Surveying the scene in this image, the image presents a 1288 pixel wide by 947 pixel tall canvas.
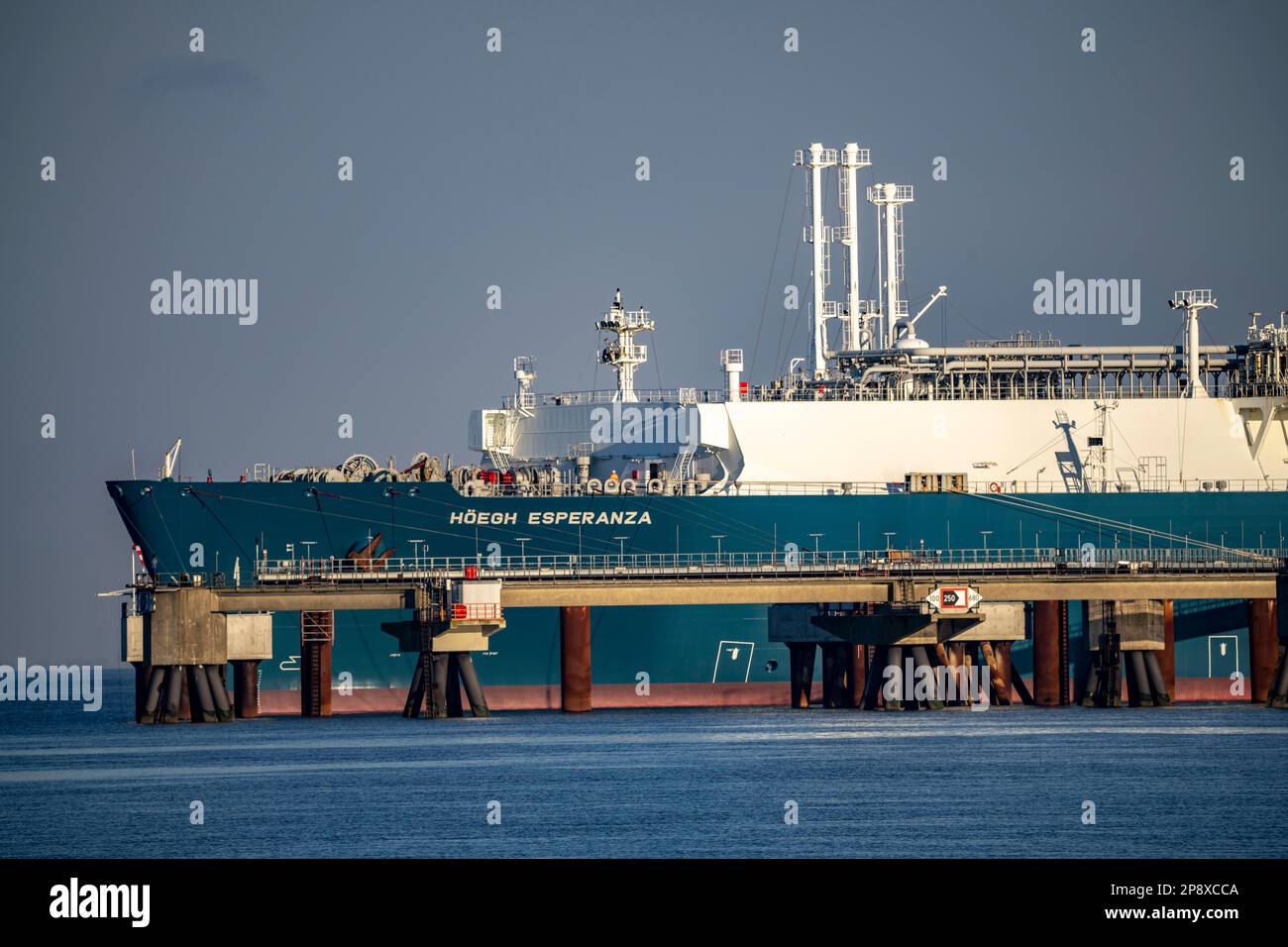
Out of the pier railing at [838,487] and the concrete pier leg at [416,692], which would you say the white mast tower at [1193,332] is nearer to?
the pier railing at [838,487]

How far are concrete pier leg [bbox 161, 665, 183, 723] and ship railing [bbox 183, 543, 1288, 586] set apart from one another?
8.86 ft

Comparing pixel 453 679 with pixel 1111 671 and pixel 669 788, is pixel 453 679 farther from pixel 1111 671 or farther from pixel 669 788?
pixel 1111 671

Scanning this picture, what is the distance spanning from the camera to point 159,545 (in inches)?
2542

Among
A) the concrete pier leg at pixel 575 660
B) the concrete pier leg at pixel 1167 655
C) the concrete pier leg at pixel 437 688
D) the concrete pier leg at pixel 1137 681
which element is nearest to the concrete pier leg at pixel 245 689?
the concrete pier leg at pixel 437 688

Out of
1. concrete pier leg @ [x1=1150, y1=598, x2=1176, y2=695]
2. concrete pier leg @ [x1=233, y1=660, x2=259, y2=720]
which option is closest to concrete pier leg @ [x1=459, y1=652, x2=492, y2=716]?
concrete pier leg @ [x1=233, y1=660, x2=259, y2=720]

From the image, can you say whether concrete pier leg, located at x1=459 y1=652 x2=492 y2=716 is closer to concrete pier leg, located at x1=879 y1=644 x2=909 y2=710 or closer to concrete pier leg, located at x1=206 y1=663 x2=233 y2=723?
concrete pier leg, located at x1=206 y1=663 x2=233 y2=723

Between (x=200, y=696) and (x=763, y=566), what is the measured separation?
18.2 m

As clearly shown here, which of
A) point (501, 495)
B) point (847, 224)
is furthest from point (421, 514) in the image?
point (847, 224)

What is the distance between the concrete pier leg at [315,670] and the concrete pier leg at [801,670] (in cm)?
1538

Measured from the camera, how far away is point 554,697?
66312 mm

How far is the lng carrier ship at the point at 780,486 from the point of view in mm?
64312
